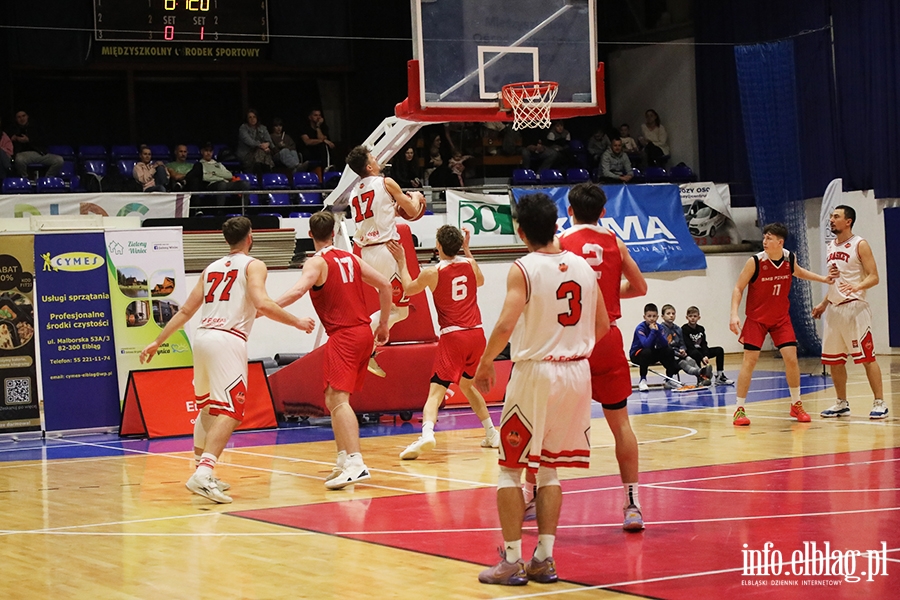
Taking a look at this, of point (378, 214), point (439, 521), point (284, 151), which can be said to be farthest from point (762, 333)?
point (284, 151)

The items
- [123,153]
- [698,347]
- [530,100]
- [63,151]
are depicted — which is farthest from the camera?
[123,153]

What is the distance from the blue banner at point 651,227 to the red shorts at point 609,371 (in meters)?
14.3

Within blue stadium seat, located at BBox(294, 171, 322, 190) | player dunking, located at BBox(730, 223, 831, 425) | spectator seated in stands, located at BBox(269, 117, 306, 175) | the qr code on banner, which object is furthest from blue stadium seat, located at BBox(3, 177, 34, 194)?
player dunking, located at BBox(730, 223, 831, 425)

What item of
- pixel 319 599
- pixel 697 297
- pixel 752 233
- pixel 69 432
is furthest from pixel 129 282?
pixel 752 233

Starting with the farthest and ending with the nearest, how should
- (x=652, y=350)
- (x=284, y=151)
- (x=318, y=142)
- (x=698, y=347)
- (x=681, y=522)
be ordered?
(x=318, y=142) < (x=284, y=151) < (x=698, y=347) < (x=652, y=350) < (x=681, y=522)

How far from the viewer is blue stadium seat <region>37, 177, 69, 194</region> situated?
1834 cm

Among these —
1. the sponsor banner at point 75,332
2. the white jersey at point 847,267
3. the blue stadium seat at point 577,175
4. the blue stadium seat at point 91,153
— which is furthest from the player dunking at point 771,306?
the blue stadium seat at point 91,153

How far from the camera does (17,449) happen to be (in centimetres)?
1209

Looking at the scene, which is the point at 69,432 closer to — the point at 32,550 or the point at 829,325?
the point at 32,550

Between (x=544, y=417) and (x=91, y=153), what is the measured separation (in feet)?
58.4

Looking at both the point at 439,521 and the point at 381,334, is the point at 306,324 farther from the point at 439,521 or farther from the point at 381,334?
the point at 439,521

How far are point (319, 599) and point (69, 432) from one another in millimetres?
8910

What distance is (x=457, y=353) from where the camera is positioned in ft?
33.3

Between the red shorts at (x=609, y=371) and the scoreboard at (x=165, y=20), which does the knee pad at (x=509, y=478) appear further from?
the scoreboard at (x=165, y=20)
